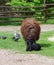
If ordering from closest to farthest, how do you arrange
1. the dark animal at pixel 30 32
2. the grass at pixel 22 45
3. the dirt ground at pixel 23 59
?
the dirt ground at pixel 23 59
the grass at pixel 22 45
the dark animal at pixel 30 32

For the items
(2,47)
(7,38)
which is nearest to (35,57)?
(2,47)

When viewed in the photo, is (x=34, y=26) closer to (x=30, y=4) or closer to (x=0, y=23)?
(x=0, y=23)

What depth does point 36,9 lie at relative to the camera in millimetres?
24859

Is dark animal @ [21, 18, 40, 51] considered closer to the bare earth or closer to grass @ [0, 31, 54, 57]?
grass @ [0, 31, 54, 57]

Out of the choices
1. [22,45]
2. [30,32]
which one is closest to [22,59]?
[30,32]

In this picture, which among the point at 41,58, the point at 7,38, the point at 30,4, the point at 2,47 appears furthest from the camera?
the point at 30,4

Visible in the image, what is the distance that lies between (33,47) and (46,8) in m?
10.8

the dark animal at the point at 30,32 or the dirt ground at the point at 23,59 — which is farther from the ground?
the dark animal at the point at 30,32

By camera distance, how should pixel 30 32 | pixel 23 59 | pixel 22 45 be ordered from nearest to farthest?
pixel 23 59
pixel 30 32
pixel 22 45

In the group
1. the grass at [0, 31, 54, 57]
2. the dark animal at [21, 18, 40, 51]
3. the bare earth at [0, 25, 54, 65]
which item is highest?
the dark animal at [21, 18, 40, 51]

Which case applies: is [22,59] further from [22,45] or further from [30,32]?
[22,45]

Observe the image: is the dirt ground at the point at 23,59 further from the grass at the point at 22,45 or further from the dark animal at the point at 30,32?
the dark animal at the point at 30,32

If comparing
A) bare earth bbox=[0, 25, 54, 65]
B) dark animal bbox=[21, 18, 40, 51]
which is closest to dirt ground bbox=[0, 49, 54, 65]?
bare earth bbox=[0, 25, 54, 65]

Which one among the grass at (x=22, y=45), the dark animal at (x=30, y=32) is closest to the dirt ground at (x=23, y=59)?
the grass at (x=22, y=45)
